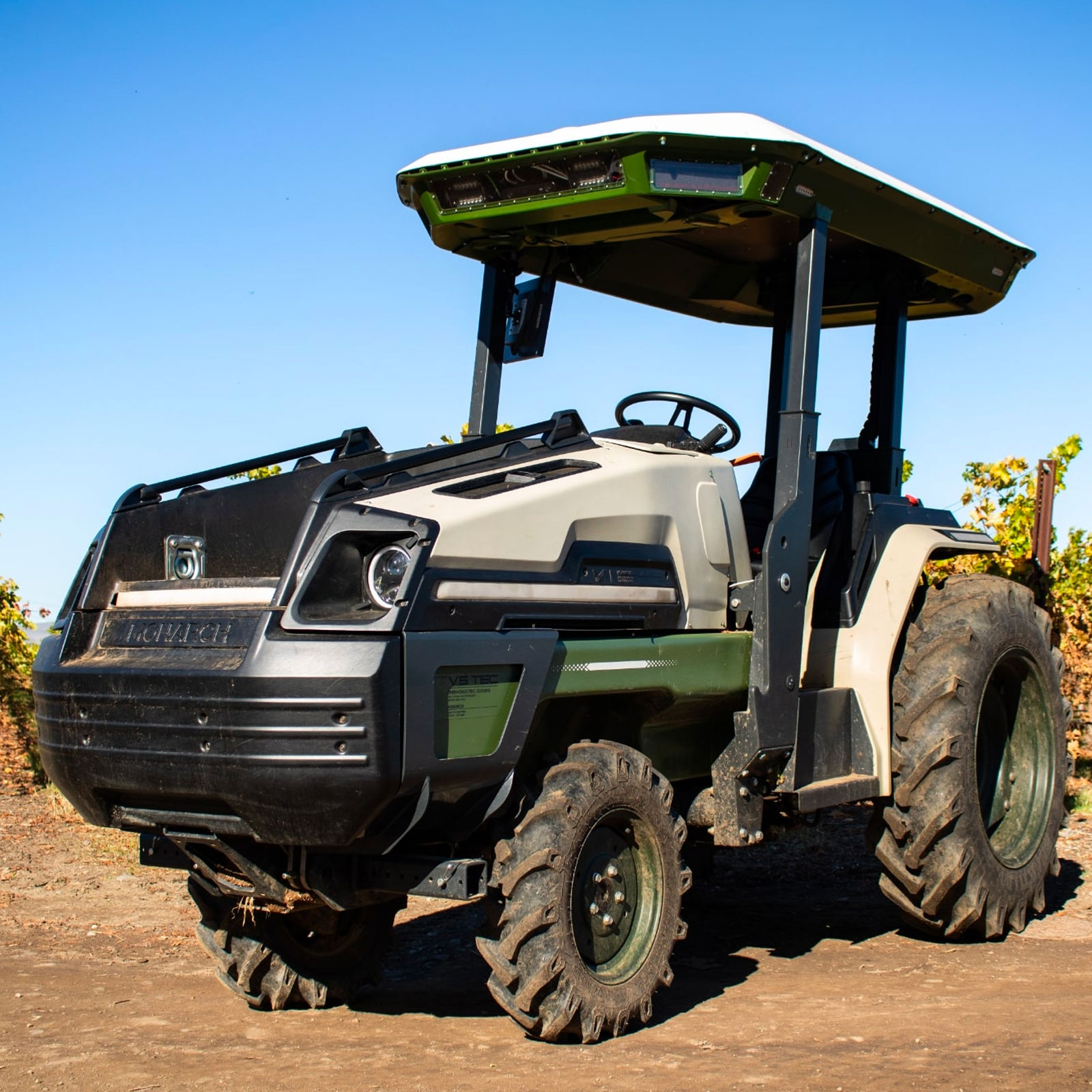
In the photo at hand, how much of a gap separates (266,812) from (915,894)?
2.97 m

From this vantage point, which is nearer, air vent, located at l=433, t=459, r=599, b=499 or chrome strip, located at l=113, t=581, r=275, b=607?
chrome strip, located at l=113, t=581, r=275, b=607

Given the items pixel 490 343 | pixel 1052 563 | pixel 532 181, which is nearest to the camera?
pixel 532 181

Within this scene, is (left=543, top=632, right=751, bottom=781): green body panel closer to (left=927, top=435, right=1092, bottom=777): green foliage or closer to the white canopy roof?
the white canopy roof

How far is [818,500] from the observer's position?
6.55 meters

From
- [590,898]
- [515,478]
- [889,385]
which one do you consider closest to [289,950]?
[590,898]

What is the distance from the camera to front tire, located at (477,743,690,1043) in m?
4.27

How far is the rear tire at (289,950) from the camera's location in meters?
5.08

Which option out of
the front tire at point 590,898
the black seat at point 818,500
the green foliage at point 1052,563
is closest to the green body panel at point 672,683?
the front tire at point 590,898

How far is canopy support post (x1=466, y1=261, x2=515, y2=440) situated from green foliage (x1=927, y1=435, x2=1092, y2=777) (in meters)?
4.58

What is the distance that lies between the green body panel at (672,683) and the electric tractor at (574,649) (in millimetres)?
17

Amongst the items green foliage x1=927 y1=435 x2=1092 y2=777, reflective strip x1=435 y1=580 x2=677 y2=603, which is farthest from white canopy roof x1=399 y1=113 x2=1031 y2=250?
green foliage x1=927 y1=435 x2=1092 y2=777

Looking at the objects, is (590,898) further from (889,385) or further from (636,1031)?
(889,385)

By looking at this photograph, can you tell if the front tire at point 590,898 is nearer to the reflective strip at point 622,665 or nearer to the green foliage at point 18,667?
the reflective strip at point 622,665

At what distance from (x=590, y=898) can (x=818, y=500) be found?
105 inches
